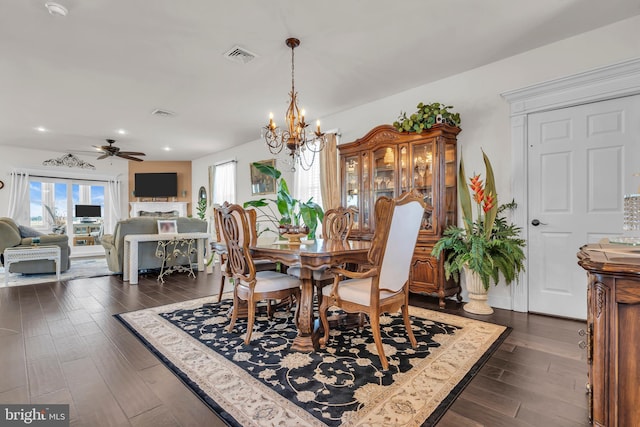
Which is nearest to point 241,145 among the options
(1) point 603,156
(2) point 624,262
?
(1) point 603,156

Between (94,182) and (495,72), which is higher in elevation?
(495,72)

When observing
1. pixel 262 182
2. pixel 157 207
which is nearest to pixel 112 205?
pixel 157 207

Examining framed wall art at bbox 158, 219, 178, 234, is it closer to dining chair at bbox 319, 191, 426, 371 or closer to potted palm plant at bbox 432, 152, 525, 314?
dining chair at bbox 319, 191, 426, 371

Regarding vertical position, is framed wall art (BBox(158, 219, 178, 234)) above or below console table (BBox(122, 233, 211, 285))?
above

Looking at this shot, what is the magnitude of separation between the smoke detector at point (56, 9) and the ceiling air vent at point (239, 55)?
128cm

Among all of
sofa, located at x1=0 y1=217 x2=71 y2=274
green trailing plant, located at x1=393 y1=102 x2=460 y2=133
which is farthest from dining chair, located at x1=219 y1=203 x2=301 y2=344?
sofa, located at x1=0 y1=217 x2=71 y2=274

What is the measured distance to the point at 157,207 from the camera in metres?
8.98

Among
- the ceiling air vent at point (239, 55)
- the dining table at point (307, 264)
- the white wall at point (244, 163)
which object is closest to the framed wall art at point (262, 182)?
the white wall at point (244, 163)

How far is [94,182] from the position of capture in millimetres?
8477

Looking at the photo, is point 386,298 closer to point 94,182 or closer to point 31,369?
point 31,369

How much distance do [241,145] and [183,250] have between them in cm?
285

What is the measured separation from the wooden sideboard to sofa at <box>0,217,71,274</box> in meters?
6.74

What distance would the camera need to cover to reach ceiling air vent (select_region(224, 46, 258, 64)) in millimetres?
3094

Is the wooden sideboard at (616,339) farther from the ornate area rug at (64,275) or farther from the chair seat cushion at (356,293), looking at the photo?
the ornate area rug at (64,275)
